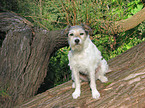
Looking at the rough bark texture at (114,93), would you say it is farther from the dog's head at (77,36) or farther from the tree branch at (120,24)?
the tree branch at (120,24)

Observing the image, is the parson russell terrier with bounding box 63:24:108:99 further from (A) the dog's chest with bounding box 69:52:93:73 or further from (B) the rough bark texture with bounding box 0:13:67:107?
(B) the rough bark texture with bounding box 0:13:67:107

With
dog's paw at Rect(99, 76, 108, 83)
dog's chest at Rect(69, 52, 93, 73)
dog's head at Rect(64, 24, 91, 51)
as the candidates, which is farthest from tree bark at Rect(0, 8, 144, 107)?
dog's head at Rect(64, 24, 91, 51)

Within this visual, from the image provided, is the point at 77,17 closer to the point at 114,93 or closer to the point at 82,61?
the point at 82,61

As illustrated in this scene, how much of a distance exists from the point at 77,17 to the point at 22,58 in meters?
2.43

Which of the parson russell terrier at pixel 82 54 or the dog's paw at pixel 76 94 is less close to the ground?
the parson russell terrier at pixel 82 54

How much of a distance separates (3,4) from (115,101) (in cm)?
493

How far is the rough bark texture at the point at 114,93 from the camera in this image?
2.71m

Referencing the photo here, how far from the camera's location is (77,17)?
522 centimetres

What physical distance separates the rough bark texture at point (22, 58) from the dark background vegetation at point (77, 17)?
0.92 metres

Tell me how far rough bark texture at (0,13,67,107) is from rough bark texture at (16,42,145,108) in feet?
1.97

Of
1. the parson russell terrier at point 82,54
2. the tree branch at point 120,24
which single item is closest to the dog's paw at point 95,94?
the parson russell terrier at point 82,54

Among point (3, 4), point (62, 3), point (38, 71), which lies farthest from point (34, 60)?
point (3, 4)

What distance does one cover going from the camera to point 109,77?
355 centimetres

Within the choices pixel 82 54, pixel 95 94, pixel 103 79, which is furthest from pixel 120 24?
pixel 95 94
